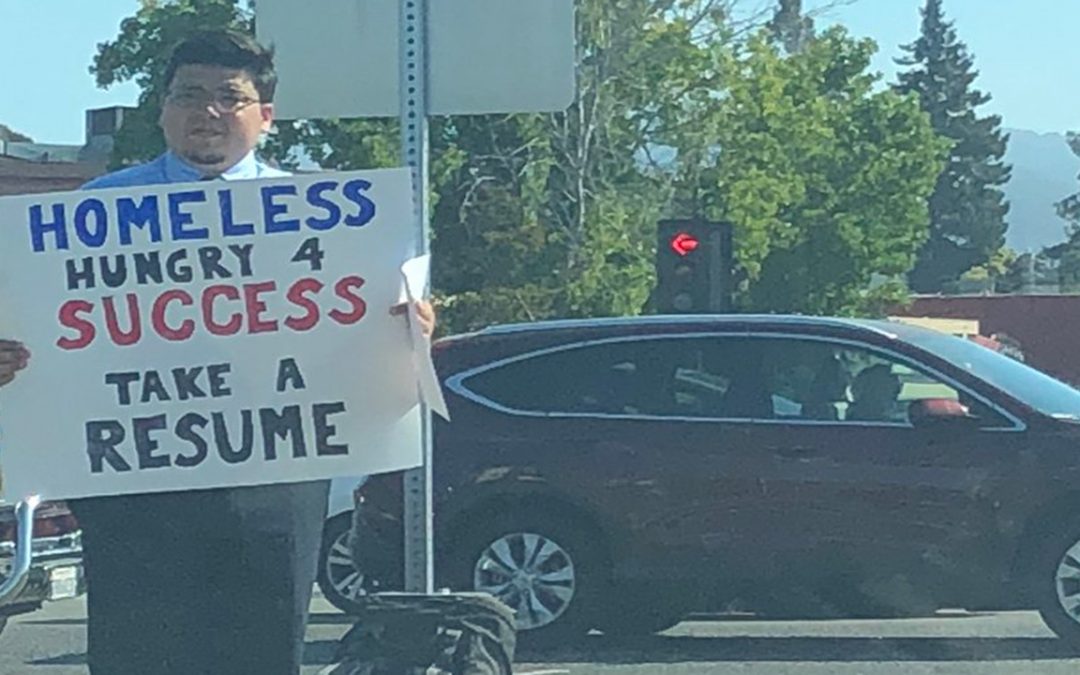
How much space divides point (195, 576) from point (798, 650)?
20.9 ft

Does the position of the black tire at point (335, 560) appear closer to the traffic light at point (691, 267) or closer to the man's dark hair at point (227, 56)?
the man's dark hair at point (227, 56)

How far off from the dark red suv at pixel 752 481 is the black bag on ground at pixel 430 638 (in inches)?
222

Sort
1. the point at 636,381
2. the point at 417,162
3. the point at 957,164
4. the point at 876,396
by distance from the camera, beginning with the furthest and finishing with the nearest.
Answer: the point at 957,164, the point at 636,381, the point at 876,396, the point at 417,162

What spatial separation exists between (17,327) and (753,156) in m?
49.1

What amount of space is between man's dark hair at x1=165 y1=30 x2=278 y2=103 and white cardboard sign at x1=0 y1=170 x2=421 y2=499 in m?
0.23

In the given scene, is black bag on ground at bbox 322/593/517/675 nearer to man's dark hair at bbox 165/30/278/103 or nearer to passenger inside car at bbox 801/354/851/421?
man's dark hair at bbox 165/30/278/103

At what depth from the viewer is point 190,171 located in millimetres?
4578

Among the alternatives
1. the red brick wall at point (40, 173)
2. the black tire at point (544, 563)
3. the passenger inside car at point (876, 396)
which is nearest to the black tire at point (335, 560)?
the black tire at point (544, 563)

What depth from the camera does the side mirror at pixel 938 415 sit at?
1027 cm

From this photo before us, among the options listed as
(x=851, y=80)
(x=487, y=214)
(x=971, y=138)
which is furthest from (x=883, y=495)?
(x=971, y=138)

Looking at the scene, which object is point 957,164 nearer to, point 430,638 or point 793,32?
point 793,32

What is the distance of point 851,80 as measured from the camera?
58.6 m

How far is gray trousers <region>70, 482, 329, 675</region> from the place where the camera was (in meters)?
4.43

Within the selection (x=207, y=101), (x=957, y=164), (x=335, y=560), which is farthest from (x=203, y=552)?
(x=957, y=164)
